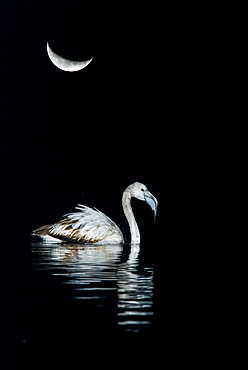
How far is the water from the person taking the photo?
689 cm

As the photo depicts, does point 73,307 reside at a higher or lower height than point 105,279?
lower

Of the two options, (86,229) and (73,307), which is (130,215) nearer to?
(86,229)

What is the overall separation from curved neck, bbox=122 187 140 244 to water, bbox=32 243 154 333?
4.25 ft

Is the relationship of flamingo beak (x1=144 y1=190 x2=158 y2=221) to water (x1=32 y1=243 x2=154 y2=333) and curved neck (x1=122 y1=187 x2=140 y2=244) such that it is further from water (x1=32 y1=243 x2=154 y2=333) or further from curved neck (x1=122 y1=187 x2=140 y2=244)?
water (x1=32 y1=243 x2=154 y2=333)

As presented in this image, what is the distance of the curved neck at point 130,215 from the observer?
1490 cm

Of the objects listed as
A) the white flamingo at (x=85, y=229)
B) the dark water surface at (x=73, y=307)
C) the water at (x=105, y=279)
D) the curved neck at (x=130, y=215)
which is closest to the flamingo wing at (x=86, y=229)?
the white flamingo at (x=85, y=229)

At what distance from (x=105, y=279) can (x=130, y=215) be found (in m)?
6.42

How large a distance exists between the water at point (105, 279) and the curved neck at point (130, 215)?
51.0 inches

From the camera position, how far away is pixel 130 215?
15.4m

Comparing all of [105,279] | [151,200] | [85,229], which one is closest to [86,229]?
[85,229]

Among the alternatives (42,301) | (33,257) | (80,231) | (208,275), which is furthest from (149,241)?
(42,301)

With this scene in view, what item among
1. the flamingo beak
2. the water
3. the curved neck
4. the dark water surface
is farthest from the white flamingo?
the dark water surface

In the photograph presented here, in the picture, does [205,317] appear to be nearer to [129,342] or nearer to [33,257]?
[129,342]

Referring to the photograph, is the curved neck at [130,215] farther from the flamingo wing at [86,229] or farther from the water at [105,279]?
the water at [105,279]
